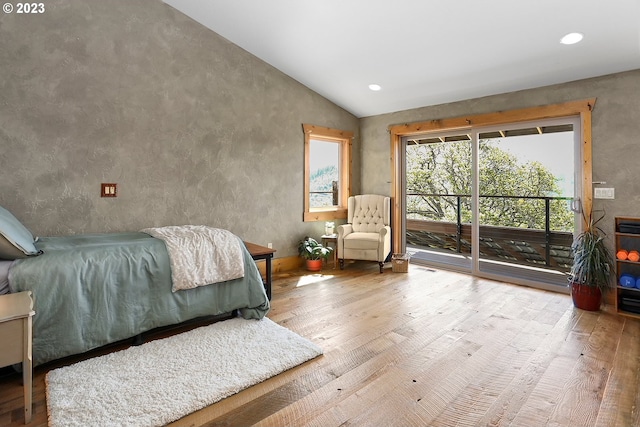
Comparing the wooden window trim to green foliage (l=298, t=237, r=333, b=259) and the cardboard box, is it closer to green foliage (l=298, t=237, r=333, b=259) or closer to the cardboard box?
the cardboard box

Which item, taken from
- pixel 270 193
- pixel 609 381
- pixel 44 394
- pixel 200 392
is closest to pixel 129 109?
pixel 270 193

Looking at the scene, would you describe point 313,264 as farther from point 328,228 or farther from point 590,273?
point 590,273

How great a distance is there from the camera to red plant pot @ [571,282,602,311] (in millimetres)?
3355

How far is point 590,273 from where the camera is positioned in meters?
3.34

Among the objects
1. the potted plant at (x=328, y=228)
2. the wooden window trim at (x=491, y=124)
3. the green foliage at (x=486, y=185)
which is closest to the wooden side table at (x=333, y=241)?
the potted plant at (x=328, y=228)

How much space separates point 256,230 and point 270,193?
0.55 meters

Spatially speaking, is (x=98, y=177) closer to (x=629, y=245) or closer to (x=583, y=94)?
(x=583, y=94)

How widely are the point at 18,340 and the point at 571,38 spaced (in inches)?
182

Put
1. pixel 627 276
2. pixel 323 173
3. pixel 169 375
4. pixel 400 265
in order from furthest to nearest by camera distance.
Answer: pixel 323 173 → pixel 400 265 → pixel 627 276 → pixel 169 375

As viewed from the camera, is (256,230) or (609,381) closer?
(609,381)

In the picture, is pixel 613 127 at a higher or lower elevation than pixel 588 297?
higher

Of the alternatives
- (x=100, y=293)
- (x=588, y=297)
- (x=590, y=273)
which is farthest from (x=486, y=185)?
(x=100, y=293)

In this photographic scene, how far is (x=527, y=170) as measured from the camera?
15.1 feet

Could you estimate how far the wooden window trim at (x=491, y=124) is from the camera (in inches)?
145
